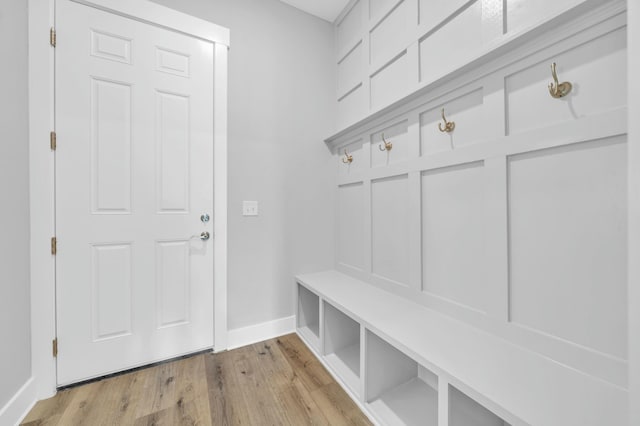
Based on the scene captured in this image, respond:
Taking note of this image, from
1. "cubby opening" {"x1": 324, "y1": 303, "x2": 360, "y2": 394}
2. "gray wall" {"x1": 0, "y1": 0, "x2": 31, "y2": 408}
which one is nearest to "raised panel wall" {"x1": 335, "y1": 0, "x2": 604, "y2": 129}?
"cubby opening" {"x1": 324, "y1": 303, "x2": 360, "y2": 394}

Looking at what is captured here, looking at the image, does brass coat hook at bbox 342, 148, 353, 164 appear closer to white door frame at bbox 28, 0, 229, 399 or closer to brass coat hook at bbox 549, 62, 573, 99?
brass coat hook at bbox 549, 62, 573, 99

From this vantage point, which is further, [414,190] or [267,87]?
[267,87]

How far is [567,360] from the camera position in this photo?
3.08 feet

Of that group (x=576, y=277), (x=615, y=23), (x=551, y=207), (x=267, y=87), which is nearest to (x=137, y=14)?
(x=267, y=87)

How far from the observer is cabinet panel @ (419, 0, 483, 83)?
122 cm

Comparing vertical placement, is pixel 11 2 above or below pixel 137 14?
below

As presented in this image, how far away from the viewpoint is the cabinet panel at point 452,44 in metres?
1.22

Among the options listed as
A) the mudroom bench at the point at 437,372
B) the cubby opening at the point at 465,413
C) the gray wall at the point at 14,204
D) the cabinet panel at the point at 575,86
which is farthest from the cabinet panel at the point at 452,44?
→ the gray wall at the point at 14,204

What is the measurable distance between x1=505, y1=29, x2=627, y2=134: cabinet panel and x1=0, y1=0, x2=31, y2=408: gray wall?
233cm

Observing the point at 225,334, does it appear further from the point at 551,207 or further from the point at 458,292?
the point at 551,207

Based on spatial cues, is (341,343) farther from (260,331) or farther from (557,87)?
→ (557,87)

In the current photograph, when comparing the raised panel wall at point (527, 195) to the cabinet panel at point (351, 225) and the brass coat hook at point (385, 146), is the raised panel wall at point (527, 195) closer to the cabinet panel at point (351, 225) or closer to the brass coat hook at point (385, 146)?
the brass coat hook at point (385, 146)

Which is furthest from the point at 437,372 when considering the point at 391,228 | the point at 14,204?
the point at 14,204

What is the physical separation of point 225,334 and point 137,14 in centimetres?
222
